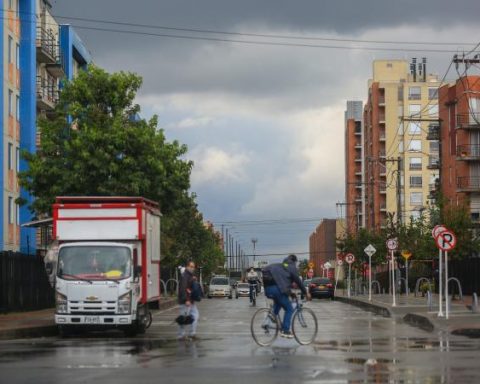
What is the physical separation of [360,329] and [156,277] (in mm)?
5573

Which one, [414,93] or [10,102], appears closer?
[10,102]

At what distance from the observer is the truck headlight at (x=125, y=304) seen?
74.3 ft

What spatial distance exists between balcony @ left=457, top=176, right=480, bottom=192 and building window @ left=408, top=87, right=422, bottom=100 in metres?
47.0

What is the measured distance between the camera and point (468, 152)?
85.4 meters

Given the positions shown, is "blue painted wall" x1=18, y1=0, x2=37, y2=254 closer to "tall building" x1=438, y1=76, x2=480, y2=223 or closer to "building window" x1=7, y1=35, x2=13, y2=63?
"building window" x1=7, y1=35, x2=13, y2=63

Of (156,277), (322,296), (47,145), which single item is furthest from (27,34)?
(156,277)

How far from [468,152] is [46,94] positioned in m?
41.1

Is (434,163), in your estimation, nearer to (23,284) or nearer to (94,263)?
(23,284)

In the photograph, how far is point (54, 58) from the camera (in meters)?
60.0

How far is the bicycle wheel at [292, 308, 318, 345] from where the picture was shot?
19.6 metres

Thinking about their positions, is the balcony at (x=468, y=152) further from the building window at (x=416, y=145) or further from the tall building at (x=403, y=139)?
the building window at (x=416, y=145)

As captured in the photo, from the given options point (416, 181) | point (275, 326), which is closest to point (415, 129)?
point (416, 181)

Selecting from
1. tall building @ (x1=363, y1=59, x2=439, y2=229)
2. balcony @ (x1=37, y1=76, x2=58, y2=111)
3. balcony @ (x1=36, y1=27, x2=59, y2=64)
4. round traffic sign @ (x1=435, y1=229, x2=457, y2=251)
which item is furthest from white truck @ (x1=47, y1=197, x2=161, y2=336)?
tall building @ (x1=363, y1=59, x2=439, y2=229)

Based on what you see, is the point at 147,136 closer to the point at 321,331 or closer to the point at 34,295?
the point at 34,295
